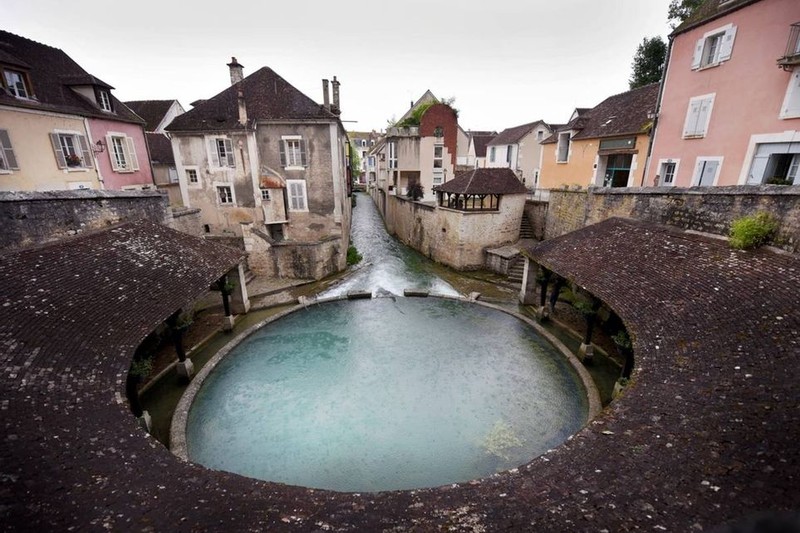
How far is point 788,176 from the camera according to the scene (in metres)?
11.0

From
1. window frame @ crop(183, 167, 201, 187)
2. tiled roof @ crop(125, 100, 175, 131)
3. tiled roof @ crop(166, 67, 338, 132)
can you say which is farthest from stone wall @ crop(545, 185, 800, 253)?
tiled roof @ crop(125, 100, 175, 131)

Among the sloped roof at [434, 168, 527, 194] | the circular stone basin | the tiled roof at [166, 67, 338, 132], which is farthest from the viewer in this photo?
the sloped roof at [434, 168, 527, 194]

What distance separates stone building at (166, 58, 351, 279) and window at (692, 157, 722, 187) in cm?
1508

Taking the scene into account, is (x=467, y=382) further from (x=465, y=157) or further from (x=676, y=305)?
(x=465, y=157)

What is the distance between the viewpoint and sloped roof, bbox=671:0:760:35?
11.4 metres

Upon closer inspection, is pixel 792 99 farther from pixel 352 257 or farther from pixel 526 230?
pixel 352 257

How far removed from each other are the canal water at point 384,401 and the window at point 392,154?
17.0m

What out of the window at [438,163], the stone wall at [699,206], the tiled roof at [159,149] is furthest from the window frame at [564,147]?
the tiled roof at [159,149]

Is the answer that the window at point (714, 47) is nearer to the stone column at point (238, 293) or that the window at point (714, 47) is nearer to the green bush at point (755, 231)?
the green bush at point (755, 231)

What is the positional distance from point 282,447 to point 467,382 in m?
5.16

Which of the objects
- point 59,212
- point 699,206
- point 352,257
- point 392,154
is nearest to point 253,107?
point 352,257

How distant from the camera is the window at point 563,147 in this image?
69.8 ft

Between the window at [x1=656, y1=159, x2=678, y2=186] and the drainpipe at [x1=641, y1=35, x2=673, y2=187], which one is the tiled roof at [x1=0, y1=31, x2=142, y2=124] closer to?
the drainpipe at [x1=641, y1=35, x2=673, y2=187]

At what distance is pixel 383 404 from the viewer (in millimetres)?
9453
